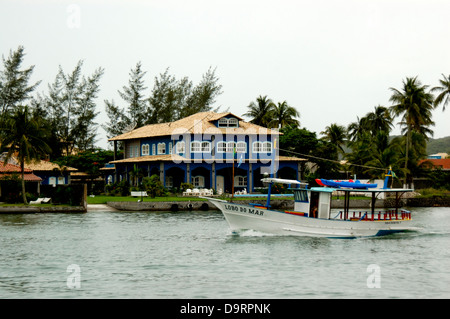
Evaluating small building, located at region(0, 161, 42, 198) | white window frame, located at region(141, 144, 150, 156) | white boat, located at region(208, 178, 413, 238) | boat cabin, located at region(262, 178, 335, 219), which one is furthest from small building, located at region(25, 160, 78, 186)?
boat cabin, located at region(262, 178, 335, 219)

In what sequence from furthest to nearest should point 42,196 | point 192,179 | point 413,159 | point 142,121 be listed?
point 142,121, point 413,159, point 192,179, point 42,196

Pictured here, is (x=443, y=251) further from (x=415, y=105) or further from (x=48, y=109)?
(x=48, y=109)

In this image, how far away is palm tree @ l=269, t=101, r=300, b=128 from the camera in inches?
3051

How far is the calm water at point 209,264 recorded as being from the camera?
61.6ft

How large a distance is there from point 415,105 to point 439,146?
8726 cm

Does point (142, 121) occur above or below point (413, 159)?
above

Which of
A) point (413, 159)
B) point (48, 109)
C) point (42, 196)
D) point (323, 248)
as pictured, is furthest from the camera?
point (48, 109)

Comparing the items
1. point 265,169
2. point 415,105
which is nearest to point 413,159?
point 415,105

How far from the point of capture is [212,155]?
195ft

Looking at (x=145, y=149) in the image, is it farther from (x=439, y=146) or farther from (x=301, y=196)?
(x=439, y=146)

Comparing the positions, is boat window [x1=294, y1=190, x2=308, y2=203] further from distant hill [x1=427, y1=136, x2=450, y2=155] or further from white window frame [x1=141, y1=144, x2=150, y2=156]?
distant hill [x1=427, y1=136, x2=450, y2=155]

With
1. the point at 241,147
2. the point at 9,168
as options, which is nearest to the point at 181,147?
the point at 241,147

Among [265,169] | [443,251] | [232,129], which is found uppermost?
[232,129]

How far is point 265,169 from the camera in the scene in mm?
61344
